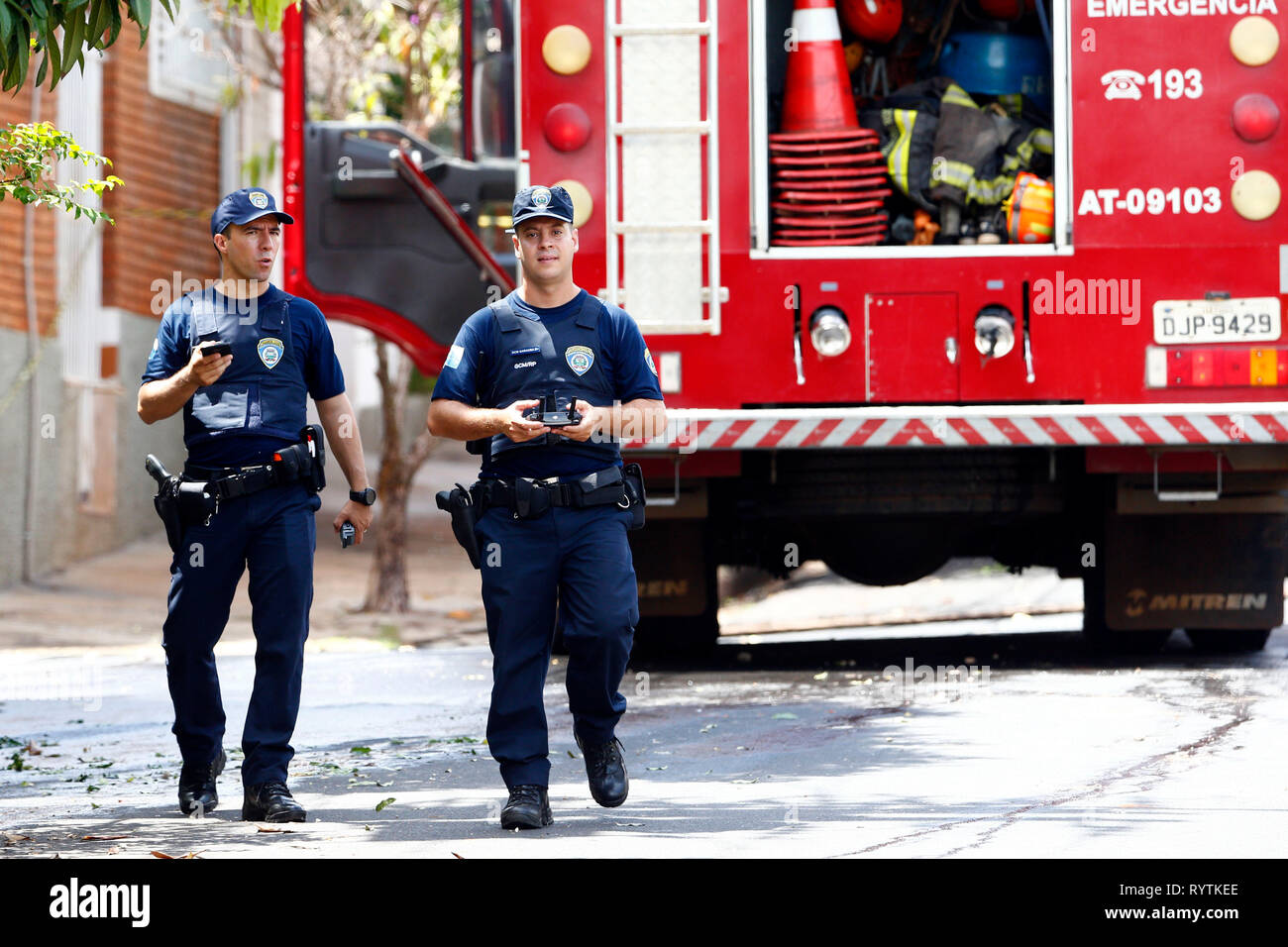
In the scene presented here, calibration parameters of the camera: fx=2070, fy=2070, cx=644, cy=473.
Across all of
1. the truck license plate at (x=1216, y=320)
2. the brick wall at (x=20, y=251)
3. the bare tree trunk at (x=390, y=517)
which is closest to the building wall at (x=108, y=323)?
the brick wall at (x=20, y=251)

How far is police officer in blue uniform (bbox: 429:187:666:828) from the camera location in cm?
585

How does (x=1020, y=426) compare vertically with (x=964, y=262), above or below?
below

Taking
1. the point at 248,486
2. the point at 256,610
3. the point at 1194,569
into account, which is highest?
the point at 248,486

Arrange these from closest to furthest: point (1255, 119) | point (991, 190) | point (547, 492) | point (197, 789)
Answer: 1. point (547, 492)
2. point (197, 789)
3. point (1255, 119)
4. point (991, 190)

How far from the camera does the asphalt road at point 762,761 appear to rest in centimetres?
548

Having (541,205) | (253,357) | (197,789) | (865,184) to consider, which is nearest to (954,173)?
(865,184)

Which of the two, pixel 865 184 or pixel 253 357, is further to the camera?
pixel 865 184

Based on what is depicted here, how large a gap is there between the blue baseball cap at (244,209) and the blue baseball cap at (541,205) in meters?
0.77

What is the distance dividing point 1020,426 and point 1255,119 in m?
1.68

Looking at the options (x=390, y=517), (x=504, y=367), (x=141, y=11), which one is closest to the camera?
(x=141, y=11)

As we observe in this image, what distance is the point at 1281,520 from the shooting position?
9.62 metres

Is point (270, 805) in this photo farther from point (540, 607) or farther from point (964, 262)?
point (964, 262)

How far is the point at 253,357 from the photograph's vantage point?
610 centimetres

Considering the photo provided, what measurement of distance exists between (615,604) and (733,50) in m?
3.85
